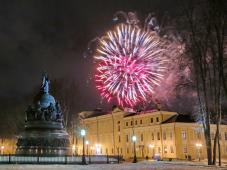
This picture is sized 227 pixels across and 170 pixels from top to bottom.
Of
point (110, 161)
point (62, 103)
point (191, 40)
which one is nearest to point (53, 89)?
point (62, 103)

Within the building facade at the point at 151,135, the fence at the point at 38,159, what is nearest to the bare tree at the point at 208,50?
the fence at the point at 38,159

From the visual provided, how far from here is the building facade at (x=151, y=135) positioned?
83.9 metres

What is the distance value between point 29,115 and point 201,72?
70.7ft

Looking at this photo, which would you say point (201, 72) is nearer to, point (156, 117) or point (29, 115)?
point (29, 115)

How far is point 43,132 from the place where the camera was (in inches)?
1747

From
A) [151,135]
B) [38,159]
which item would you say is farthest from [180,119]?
[38,159]

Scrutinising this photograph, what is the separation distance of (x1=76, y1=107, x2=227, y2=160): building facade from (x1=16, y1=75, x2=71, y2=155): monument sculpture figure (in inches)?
1082

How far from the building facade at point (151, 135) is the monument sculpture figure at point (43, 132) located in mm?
27472

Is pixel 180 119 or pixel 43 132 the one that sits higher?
pixel 180 119

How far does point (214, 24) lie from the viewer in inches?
1096

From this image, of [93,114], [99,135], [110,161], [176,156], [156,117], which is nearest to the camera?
[110,161]

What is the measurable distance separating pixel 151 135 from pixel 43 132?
51242 mm

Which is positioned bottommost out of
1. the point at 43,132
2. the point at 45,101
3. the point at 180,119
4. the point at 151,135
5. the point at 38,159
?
the point at 38,159

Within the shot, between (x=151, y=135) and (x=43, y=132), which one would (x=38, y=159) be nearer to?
(x=43, y=132)
